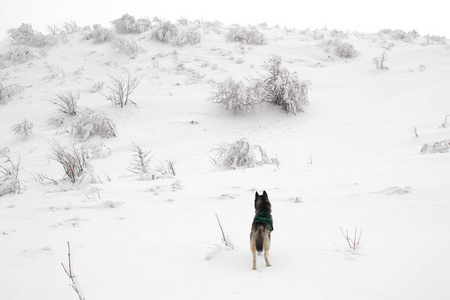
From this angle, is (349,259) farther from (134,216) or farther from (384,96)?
(384,96)

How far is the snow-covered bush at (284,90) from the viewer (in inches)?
483

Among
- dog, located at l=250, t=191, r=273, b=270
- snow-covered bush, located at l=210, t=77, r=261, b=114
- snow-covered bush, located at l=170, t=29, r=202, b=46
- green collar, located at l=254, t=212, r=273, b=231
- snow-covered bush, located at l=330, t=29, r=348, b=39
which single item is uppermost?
snow-covered bush, located at l=330, t=29, r=348, b=39

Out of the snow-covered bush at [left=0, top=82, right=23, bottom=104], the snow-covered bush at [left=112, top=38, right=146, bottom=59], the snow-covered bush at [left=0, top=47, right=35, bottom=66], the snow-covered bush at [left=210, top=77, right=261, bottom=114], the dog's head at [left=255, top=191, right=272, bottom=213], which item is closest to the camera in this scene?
the dog's head at [left=255, top=191, right=272, bottom=213]

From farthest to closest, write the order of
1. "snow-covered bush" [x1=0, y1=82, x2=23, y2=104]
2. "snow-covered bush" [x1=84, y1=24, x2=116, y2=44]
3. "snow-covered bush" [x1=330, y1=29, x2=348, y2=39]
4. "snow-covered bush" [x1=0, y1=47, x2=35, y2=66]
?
1. "snow-covered bush" [x1=330, y1=29, x2=348, y2=39]
2. "snow-covered bush" [x1=84, y1=24, x2=116, y2=44]
3. "snow-covered bush" [x1=0, y1=47, x2=35, y2=66]
4. "snow-covered bush" [x1=0, y1=82, x2=23, y2=104]

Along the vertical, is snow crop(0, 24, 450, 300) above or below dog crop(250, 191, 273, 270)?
below

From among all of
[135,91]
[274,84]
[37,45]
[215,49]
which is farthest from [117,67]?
[274,84]

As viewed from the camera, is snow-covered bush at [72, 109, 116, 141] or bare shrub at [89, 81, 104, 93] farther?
bare shrub at [89, 81, 104, 93]

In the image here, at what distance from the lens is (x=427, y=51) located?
52.5 ft

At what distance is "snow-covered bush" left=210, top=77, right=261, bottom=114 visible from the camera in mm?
12219

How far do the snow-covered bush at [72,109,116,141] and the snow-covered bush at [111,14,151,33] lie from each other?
13869 millimetres

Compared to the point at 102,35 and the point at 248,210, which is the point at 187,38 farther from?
the point at 248,210

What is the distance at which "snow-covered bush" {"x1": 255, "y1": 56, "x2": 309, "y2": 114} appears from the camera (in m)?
12.3

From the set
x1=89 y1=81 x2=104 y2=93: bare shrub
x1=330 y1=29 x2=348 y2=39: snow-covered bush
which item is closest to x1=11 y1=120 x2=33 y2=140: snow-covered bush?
x1=89 y1=81 x2=104 y2=93: bare shrub

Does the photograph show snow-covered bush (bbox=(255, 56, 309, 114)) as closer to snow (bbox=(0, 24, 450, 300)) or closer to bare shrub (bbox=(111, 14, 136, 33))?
snow (bbox=(0, 24, 450, 300))
